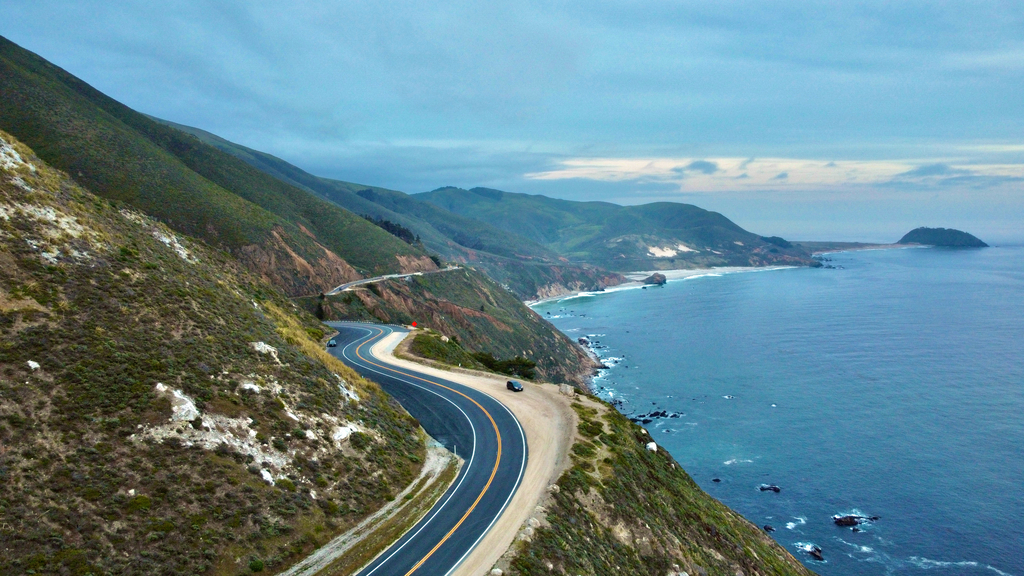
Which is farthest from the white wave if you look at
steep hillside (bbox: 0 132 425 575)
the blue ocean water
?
steep hillside (bbox: 0 132 425 575)

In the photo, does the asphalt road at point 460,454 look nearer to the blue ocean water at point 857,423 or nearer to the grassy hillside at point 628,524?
the grassy hillside at point 628,524

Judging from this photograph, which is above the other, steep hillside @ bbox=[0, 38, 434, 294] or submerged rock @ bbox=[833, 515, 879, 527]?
steep hillside @ bbox=[0, 38, 434, 294]

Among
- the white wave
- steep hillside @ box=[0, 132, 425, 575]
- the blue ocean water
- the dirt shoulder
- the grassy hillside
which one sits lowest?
the white wave

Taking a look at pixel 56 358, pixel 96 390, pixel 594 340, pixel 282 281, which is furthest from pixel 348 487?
pixel 594 340

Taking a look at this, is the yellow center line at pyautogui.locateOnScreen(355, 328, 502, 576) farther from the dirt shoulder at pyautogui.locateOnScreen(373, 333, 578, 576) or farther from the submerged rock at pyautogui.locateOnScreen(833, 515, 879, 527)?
the submerged rock at pyautogui.locateOnScreen(833, 515, 879, 527)

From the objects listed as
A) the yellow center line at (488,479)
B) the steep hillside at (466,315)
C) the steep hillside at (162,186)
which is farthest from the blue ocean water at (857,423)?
the steep hillside at (162,186)

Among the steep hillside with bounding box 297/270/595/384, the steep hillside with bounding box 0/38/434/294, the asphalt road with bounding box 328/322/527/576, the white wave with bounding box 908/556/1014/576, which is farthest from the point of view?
the steep hillside with bounding box 0/38/434/294

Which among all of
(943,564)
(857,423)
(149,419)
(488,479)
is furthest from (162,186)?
(857,423)

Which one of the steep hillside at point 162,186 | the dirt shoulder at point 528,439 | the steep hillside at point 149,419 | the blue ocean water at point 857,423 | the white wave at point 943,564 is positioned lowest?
the white wave at point 943,564
